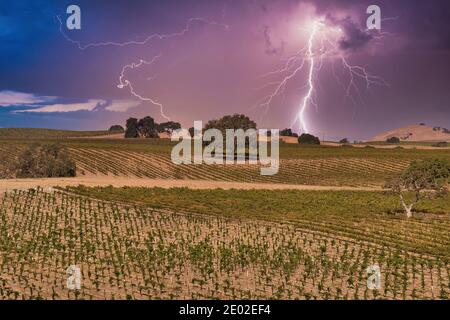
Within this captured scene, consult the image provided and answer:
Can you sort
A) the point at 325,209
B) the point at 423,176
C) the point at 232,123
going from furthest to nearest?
the point at 232,123, the point at 325,209, the point at 423,176

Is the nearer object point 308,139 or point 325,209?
point 325,209

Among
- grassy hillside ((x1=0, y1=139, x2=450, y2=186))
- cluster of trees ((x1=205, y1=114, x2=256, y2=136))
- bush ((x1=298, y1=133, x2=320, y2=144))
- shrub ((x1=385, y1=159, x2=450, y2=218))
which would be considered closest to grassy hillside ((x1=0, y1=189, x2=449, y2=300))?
shrub ((x1=385, y1=159, x2=450, y2=218))

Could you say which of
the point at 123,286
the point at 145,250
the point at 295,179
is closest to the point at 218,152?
the point at 295,179

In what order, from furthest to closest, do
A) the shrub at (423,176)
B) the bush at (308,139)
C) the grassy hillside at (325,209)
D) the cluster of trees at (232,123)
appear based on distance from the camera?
the bush at (308,139) → the cluster of trees at (232,123) → the shrub at (423,176) → the grassy hillside at (325,209)

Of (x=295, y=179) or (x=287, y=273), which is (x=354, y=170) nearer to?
(x=295, y=179)

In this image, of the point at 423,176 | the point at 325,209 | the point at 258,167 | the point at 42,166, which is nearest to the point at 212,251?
the point at 325,209

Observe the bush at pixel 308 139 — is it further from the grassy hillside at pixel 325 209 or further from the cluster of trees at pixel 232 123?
the grassy hillside at pixel 325 209

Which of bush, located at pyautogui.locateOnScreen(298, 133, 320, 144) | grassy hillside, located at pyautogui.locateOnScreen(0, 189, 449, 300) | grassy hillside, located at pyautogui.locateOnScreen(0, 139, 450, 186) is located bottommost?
grassy hillside, located at pyautogui.locateOnScreen(0, 189, 449, 300)

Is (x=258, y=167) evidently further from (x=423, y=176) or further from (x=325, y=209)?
(x=423, y=176)

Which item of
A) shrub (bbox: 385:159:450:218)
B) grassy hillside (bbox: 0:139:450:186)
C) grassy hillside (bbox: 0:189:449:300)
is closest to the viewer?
grassy hillside (bbox: 0:189:449:300)

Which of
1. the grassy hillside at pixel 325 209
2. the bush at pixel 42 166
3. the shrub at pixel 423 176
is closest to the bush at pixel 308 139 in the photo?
the bush at pixel 42 166

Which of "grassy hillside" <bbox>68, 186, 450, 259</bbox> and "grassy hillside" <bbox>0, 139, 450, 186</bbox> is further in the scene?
"grassy hillside" <bbox>0, 139, 450, 186</bbox>

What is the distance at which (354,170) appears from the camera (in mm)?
109125

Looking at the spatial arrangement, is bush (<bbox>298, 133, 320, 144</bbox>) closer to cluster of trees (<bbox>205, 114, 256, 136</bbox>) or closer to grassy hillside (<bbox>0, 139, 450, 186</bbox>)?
grassy hillside (<bbox>0, 139, 450, 186</bbox>)
